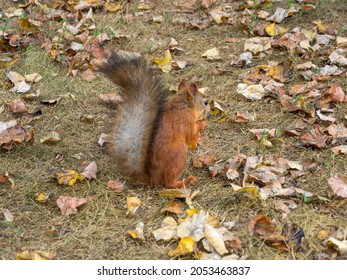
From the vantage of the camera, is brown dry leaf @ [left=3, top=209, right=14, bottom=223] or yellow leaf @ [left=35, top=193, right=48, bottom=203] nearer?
brown dry leaf @ [left=3, top=209, right=14, bottom=223]

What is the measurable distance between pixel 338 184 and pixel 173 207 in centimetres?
87

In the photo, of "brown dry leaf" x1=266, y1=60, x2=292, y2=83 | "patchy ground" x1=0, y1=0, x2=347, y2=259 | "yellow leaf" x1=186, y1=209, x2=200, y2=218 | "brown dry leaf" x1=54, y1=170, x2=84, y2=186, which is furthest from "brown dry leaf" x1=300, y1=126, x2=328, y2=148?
"brown dry leaf" x1=54, y1=170, x2=84, y2=186

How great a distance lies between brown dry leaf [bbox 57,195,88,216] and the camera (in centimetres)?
287

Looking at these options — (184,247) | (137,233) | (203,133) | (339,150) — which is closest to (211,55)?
(203,133)

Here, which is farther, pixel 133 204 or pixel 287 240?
pixel 133 204

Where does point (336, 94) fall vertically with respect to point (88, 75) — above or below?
above

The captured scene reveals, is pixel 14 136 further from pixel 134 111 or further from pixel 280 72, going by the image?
pixel 280 72

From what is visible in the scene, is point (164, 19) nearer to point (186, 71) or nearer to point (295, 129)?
point (186, 71)

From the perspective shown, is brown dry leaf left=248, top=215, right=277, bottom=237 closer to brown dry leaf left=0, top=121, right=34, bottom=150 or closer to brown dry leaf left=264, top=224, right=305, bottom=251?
brown dry leaf left=264, top=224, right=305, bottom=251

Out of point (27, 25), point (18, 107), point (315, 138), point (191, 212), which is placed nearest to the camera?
point (191, 212)

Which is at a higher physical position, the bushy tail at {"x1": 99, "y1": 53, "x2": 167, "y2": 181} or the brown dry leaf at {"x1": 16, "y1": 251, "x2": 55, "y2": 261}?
the bushy tail at {"x1": 99, "y1": 53, "x2": 167, "y2": 181}

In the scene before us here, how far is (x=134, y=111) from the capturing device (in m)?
2.93

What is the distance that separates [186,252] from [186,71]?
6.63 feet

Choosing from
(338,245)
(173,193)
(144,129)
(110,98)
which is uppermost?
(144,129)
